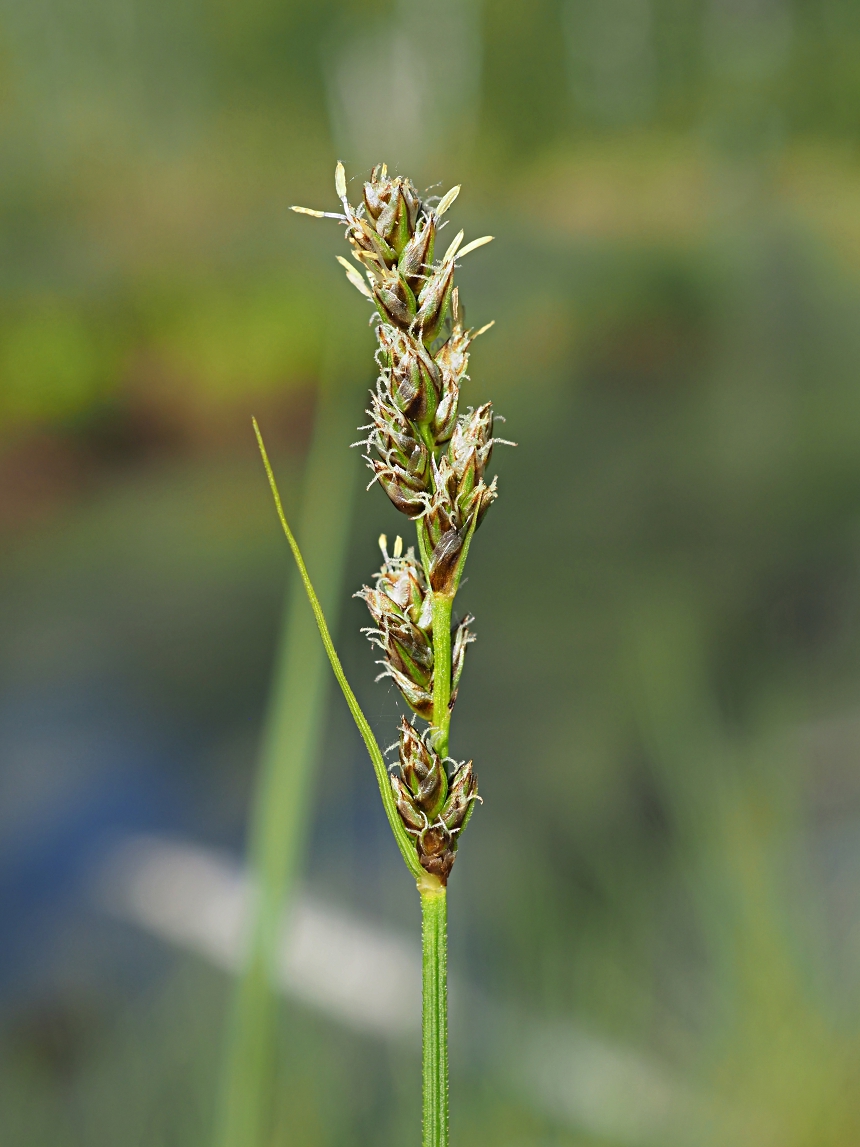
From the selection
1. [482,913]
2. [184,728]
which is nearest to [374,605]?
[482,913]

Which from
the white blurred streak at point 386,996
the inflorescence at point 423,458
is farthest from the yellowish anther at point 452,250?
the white blurred streak at point 386,996

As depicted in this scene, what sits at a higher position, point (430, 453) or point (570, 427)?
point (570, 427)

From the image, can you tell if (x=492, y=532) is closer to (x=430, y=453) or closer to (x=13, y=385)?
(x=13, y=385)

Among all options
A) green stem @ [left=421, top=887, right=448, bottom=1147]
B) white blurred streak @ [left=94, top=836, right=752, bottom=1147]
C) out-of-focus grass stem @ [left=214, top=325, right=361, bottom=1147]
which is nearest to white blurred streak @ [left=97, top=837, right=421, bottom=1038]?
white blurred streak @ [left=94, top=836, right=752, bottom=1147]

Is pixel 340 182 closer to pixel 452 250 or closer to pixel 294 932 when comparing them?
pixel 452 250

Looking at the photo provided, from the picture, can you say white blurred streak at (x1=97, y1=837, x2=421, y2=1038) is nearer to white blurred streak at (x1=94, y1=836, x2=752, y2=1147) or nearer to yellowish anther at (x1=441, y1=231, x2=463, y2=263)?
white blurred streak at (x1=94, y1=836, x2=752, y2=1147)

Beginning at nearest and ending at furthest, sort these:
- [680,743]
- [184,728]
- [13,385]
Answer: [680,743] < [184,728] < [13,385]

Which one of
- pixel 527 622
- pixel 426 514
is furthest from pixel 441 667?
pixel 527 622
